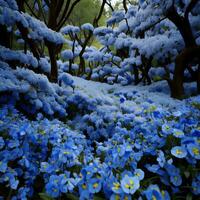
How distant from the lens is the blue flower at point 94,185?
4.40 ft

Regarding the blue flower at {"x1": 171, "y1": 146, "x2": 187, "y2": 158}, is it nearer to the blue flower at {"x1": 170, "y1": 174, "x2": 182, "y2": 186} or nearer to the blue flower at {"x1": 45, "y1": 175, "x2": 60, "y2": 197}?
the blue flower at {"x1": 170, "y1": 174, "x2": 182, "y2": 186}

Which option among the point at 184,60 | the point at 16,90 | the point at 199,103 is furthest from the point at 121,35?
the point at 16,90

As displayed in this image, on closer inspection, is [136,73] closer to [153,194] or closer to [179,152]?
[179,152]

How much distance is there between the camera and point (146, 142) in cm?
188

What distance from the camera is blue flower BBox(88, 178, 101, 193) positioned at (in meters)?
1.34

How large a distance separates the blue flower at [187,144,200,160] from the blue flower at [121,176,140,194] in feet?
1.14

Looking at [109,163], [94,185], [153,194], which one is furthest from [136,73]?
[153,194]

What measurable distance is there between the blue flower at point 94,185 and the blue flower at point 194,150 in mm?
490

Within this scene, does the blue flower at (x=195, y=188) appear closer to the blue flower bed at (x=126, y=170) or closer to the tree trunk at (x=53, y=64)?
the blue flower bed at (x=126, y=170)

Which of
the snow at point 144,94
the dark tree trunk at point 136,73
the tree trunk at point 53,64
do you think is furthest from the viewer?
the dark tree trunk at point 136,73

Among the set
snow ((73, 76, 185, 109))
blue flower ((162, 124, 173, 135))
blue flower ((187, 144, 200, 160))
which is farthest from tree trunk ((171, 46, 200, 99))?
blue flower ((187, 144, 200, 160))

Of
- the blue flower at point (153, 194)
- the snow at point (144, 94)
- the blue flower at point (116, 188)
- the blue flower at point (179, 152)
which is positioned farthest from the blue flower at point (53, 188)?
the snow at point (144, 94)

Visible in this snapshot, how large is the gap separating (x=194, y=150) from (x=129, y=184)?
0.42m

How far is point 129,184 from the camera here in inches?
49.1
